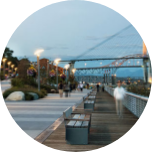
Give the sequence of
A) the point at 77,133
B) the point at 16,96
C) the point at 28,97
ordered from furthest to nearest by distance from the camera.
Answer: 1. the point at 28,97
2. the point at 16,96
3. the point at 77,133

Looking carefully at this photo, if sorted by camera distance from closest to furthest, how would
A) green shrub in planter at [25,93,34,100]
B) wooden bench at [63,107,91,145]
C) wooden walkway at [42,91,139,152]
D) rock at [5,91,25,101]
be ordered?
wooden walkway at [42,91,139,152] < wooden bench at [63,107,91,145] < rock at [5,91,25,101] < green shrub in planter at [25,93,34,100]

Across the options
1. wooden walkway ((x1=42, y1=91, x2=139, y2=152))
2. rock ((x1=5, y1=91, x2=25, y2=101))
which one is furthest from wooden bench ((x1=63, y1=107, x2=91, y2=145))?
rock ((x1=5, y1=91, x2=25, y2=101))

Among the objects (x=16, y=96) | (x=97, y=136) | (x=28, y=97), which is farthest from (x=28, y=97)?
(x=97, y=136)

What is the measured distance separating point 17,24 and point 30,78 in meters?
24.8

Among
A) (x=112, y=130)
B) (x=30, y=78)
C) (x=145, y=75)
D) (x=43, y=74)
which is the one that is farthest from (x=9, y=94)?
(x=145, y=75)

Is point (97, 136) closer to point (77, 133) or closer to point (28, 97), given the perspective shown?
point (77, 133)

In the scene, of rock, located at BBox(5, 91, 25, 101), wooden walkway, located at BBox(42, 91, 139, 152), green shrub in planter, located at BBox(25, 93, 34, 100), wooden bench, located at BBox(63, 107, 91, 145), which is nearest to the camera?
wooden walkway, located at BBox(42, 91, 139, 152)

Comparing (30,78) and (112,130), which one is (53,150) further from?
(30,78)

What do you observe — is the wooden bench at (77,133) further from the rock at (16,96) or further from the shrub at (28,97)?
the shrub at (28,97)

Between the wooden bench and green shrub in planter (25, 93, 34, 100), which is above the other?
the wooden bench

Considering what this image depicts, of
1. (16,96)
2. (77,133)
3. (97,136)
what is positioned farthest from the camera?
(16,96)

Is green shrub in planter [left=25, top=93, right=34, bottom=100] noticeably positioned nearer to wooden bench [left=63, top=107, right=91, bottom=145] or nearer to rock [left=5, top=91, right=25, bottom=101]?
rock [left=5, top=91, right=25, bottom=101]

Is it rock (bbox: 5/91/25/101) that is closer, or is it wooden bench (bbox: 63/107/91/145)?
wooden bench (bbox: 63/107/91/145)

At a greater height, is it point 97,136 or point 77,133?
point 77,133
